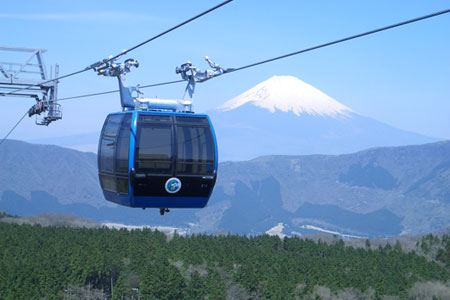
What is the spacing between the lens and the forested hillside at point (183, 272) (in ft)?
294

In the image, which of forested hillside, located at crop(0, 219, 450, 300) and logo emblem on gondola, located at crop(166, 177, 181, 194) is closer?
logo emblem on gondola, located at crop(166, 177, 181, 194)

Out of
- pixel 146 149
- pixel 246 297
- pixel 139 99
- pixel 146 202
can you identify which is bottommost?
pixel 246 297

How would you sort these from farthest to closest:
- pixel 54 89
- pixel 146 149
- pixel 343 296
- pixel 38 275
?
pixel 343 296
pixel 38 275
pixel 54 89
pixel 146 149

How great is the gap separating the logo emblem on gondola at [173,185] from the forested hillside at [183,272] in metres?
63.5

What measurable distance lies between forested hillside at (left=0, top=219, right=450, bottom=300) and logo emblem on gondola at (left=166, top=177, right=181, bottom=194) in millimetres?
63470

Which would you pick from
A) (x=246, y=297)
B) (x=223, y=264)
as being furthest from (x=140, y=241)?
(x=246, y=297)

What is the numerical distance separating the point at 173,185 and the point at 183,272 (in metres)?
85.9

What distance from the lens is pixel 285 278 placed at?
96.8m

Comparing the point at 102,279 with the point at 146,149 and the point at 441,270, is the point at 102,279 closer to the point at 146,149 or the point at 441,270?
the point at 441,270

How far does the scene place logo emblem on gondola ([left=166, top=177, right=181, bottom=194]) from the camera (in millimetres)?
20406

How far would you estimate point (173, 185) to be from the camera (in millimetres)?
20484

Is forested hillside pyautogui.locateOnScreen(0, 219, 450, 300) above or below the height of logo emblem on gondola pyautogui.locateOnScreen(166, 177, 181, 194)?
below

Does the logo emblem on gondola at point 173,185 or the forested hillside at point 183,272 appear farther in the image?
the forested hillside at point 183,272

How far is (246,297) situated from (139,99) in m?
77.9
